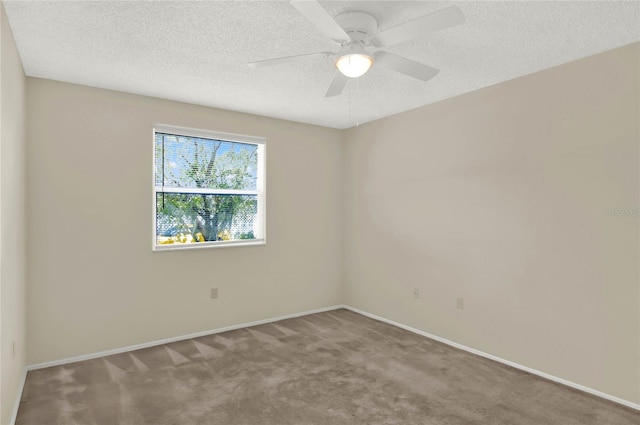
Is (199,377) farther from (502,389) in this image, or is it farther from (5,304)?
(502,389)

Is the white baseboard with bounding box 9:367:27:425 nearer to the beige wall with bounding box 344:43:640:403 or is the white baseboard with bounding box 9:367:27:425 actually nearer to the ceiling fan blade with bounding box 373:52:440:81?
the ceiling fan blade with bounding box 373:52:440:81

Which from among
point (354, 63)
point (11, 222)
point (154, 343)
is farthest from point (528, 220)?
point (11, 222)

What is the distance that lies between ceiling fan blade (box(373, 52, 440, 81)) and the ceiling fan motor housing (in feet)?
0.45

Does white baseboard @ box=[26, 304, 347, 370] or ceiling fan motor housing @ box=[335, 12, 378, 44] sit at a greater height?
ceiling fan motor housing @ box=[335, 12, 378, 44]

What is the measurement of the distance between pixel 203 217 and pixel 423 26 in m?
3.15

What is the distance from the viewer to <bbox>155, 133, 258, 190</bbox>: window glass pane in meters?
3.92

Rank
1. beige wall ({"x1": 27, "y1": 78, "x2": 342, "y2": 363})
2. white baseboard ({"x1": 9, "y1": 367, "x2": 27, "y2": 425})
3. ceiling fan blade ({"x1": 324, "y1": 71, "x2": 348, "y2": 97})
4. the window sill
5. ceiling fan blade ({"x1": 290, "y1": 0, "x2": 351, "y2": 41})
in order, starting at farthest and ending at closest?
1. the window sill
2. beige wall ({"x1": 27, "y1": 78, "x2": 342, "y2": 363})
3. ceiling fan blade ({"x1": 324, "y1": 71, "x2": 348, "y2": 97})
4. white baseboard ({"x1": 9, "y1": 367, "x2": 27, "y2": 425})
5. ceiling fan blade ({"x1": 290, "y1": 0, "x2": 351, "y2": 41})

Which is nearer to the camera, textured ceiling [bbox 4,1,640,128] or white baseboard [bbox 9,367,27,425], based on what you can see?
textured ceiling [bbox 4,1,640,128]

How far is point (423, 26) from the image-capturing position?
1.82m

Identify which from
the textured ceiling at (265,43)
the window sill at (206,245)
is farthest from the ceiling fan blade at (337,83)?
the window sill at (206,245)

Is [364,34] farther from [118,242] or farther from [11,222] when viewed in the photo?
[118,242]

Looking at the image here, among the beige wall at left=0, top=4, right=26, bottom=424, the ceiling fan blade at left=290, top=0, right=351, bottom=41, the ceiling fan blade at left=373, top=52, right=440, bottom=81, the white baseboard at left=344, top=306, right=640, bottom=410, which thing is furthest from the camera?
→ the white baseboard at left=344, top=306, right=640, bottom=410

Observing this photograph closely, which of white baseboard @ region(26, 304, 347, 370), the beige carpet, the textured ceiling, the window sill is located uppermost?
the textured ceiling

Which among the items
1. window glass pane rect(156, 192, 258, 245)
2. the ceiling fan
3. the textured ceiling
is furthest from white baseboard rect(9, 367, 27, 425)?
the ceiling fan
